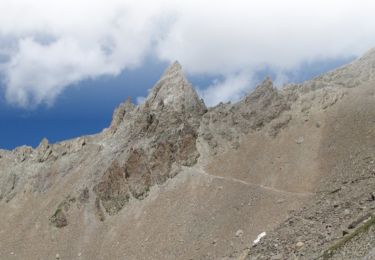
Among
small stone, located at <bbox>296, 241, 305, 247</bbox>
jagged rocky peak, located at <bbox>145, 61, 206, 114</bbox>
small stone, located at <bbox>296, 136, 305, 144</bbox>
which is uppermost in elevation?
jagged rocky peak, located at <bbox>145, 61, 206, 114</bbox>

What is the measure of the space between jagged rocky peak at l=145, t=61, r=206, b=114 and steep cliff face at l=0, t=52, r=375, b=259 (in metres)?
0.29

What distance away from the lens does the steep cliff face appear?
7869 cm

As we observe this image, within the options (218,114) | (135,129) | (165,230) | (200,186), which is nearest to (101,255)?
(165,230)

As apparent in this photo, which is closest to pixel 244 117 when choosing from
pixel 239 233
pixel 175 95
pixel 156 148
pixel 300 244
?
pixel 175 95

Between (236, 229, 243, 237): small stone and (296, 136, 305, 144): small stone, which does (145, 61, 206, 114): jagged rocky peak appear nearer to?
(296, 136, 305, 144): small stone

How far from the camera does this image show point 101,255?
85312mm

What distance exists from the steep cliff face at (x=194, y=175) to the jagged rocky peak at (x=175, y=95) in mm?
290

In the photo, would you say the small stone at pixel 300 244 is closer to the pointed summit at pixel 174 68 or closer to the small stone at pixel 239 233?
the small stone at pixel 239 233

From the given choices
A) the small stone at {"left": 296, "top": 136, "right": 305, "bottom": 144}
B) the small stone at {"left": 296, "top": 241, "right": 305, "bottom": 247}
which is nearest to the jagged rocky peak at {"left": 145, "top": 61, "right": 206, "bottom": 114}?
the small stone at {"left": 296, "top": 136, "right": 305, "bottom": 144}

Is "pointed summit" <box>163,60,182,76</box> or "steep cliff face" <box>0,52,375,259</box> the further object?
"pointed summit" <box>163,60,182,76</box>

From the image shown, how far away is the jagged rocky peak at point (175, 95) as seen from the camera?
109562mm

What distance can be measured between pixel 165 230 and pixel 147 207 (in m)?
8.59

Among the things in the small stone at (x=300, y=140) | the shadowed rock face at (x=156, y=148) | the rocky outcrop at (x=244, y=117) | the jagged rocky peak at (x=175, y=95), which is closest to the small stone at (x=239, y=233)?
the shadowed rock face at (x=156, y=148)

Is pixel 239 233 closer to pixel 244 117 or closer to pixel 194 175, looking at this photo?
pixel 194 175
